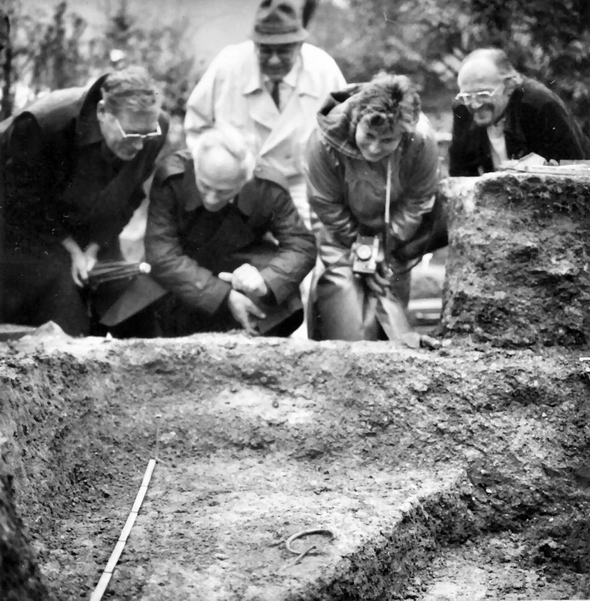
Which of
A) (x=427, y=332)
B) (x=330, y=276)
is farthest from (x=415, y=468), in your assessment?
(x=330, y=276)

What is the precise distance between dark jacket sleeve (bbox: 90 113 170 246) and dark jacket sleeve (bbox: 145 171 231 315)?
67mm

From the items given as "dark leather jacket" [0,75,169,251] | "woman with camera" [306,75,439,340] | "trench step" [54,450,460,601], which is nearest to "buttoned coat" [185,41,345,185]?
"woman with camera" [306,75,439,340]

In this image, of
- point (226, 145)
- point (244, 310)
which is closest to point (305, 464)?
point (244, 310)

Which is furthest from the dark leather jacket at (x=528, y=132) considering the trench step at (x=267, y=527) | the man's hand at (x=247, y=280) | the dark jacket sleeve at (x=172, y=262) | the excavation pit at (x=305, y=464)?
the trench step at (x=267, y=527)

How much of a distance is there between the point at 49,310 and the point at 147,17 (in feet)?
4.63

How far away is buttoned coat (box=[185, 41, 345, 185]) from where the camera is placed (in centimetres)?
476

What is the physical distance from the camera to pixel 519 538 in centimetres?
394

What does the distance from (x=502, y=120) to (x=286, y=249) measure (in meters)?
1.13

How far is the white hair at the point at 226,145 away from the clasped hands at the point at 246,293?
433 millimetres

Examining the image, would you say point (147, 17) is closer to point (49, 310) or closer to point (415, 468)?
point (49, 310)

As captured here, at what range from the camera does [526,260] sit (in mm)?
4324

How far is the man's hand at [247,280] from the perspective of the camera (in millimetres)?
4766

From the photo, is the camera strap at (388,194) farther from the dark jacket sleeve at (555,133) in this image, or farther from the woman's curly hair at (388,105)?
the dark jacket sleeve at (555,133)

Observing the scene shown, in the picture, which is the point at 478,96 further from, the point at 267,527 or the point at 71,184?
the point at 267,527
